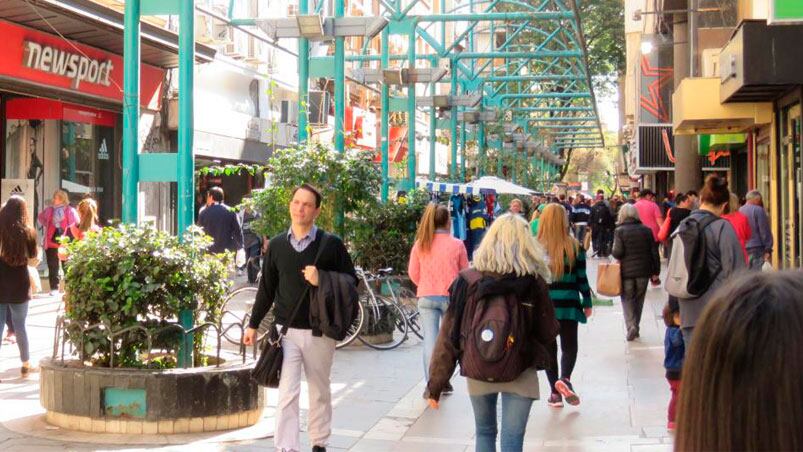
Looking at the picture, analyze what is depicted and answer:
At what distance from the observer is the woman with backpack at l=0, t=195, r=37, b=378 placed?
1034 centimetres

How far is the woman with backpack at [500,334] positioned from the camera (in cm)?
582

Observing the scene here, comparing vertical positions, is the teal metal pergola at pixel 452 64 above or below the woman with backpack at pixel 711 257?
above

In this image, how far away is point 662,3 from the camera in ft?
98.9

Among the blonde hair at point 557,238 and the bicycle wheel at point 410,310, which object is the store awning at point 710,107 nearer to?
the bicycle wheel at point 410,310

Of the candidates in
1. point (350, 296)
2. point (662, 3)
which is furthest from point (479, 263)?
point (662, 3)

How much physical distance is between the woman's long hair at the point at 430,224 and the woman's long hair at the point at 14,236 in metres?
3.64

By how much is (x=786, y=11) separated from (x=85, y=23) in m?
11.5

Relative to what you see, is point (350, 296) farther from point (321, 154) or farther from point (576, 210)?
point (576, 210)

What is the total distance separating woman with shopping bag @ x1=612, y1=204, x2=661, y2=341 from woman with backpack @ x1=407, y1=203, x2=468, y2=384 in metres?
4.46

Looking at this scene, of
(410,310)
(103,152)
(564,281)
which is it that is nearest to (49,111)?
(103,152)

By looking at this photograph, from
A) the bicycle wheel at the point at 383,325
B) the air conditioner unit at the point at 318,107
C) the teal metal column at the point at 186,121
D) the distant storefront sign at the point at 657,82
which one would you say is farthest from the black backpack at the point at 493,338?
the distant storefront sign at the point at 657,82

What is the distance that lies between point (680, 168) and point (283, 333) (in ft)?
73.4

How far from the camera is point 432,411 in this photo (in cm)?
930

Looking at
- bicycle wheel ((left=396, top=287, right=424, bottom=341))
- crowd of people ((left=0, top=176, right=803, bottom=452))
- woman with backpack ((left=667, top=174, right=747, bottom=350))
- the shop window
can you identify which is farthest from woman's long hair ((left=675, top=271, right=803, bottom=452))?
the shop window
